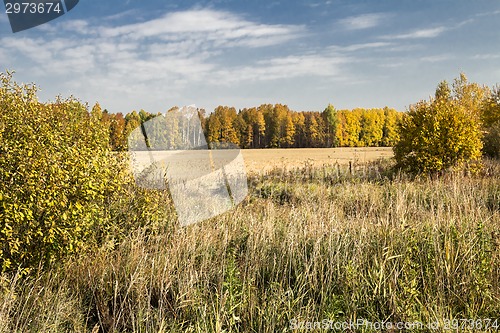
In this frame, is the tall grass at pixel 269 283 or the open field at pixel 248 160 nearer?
the tall grass at pixel 269 283

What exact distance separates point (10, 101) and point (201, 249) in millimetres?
2779

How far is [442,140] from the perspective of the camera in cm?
1379

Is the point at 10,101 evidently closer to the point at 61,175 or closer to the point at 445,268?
the point at 61,175

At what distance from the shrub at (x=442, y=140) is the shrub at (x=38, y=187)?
11.9 meters

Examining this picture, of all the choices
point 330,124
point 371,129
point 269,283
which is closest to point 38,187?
point 269,283

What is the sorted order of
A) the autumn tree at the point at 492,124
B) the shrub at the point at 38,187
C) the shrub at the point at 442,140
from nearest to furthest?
the shrub at the point at 38,187 → the shrub at the point at 442,140 → the autumn tree at the point at 492,124

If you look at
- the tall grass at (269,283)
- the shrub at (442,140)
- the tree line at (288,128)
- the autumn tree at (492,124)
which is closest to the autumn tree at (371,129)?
the tree line at (288,128)

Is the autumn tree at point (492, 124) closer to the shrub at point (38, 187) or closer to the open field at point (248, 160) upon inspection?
the open field at point (248, 160)

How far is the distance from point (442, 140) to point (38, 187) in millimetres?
13162

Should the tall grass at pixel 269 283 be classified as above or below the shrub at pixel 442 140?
below

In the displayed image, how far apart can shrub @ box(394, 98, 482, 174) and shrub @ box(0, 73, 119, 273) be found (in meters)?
11.9

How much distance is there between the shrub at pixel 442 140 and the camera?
44.6 feet

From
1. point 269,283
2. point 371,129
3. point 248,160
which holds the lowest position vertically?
point 248,160

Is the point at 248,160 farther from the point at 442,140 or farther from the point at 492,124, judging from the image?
the point at 442,140
